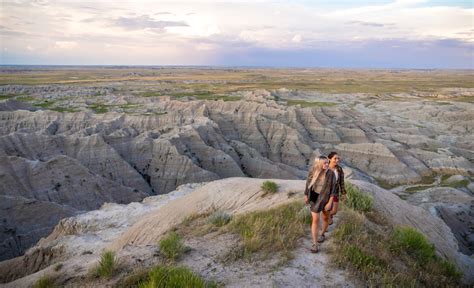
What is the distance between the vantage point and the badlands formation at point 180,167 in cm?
1234

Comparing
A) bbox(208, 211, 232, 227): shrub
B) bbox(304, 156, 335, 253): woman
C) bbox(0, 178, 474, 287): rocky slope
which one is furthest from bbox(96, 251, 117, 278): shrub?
bbox(304, 156, 335, 253): woman

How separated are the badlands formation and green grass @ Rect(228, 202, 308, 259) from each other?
133 cm

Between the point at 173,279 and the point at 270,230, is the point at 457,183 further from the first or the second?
the point at 173,279

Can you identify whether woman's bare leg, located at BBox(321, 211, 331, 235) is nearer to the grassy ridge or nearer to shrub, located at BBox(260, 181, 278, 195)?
the grassy ridge

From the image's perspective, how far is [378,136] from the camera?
165 feet

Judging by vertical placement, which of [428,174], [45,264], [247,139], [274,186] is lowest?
[428,174]

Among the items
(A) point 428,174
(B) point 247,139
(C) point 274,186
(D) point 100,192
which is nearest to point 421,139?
(A) point 428,174

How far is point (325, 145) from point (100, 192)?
2947 cm

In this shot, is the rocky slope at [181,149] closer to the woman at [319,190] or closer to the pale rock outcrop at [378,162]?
the pale rock outcrop at [378,162]

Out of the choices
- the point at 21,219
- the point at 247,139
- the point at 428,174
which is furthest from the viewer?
the point at 247,139

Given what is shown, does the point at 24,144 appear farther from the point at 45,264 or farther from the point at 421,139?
Result: the point at 421,139

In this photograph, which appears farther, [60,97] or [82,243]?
[60,97]

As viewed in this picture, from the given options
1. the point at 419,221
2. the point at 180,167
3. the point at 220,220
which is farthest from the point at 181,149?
the point at 220,220

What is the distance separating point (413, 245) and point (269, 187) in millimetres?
4776
